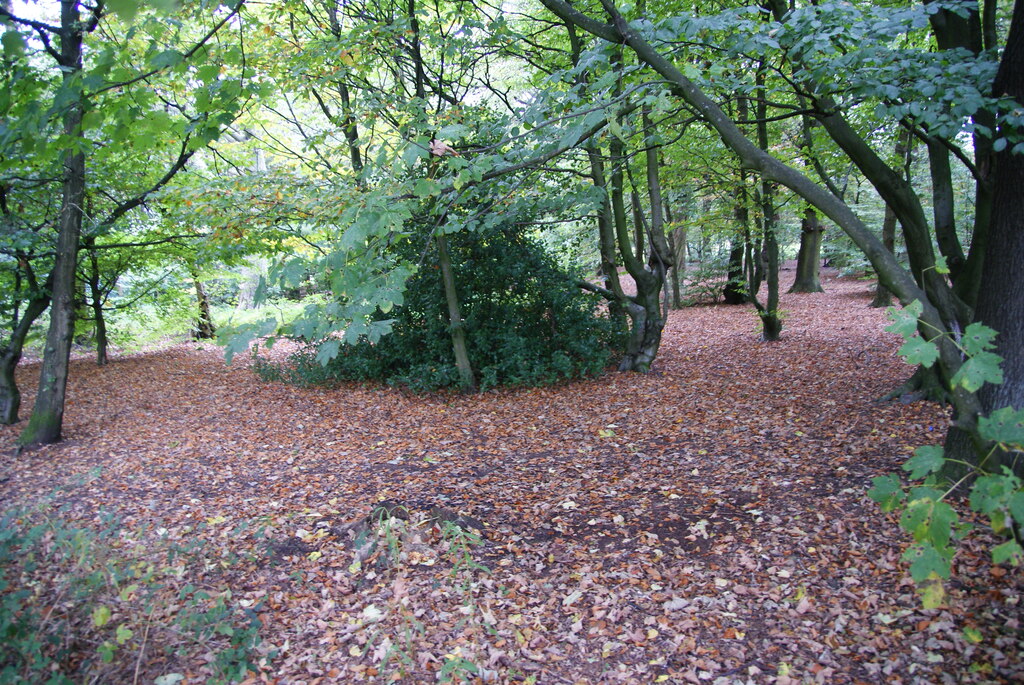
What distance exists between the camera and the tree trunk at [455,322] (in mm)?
7951

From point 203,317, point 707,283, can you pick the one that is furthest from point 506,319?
point 203,317

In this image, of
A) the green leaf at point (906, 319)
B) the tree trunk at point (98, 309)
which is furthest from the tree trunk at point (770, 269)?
the tree trunk at point (98, 309)

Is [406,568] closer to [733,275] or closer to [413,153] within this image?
[413,153]

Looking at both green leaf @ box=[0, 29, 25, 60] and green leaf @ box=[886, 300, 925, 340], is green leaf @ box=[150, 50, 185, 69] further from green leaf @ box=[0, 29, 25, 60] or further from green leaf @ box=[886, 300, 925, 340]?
green leaf @ box=[886, 300, 925, 340]

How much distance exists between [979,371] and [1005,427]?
20cm

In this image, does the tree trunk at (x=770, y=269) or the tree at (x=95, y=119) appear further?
the tree trunk at (x=770, y=269)

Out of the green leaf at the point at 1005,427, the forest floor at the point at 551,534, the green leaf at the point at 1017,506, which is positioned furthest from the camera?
the forest floor at the point at 551,534

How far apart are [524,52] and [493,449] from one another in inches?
223

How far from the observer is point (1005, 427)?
5.82ft

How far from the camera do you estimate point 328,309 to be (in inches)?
86.3

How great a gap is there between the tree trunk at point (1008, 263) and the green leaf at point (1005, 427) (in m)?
1.93

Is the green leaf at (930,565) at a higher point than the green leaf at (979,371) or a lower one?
lower

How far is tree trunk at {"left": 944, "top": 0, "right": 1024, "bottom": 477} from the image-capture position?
3273 mm

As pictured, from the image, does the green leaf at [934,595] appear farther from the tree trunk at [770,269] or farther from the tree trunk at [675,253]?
the tree trunk at [675,253]
